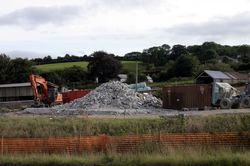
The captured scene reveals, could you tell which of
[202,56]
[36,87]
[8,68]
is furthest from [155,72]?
[36,87]

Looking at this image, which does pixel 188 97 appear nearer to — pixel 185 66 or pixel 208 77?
pixel 208 77

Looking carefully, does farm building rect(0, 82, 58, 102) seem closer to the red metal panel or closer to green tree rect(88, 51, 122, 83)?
green tree rect(88, 51, 122, 83)

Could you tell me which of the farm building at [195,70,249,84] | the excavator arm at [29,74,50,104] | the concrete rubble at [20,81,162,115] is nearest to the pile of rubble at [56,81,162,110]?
the concrete rubble at [20,81,162,115]

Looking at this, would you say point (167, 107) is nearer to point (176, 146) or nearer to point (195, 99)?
point (195, 99)

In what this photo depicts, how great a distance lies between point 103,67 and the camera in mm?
124688

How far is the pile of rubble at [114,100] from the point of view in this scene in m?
50.1

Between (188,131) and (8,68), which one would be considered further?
(8,68)

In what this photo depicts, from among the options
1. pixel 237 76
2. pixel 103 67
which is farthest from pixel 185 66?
pixel 237 76

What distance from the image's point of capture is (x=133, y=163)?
537 inches

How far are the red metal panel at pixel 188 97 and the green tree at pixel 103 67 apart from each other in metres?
72.8

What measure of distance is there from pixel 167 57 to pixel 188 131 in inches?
5897

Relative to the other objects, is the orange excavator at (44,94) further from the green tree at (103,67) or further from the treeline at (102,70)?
the green tree at (103,67)

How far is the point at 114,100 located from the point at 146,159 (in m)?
37.7

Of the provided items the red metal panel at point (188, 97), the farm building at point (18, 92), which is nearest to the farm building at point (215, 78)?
the red metal panel at point (188, 97)
